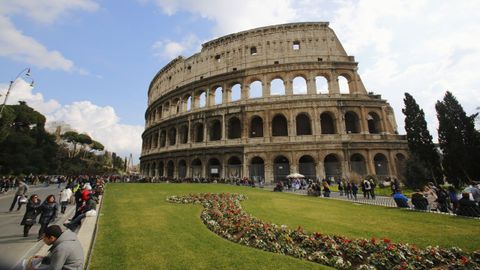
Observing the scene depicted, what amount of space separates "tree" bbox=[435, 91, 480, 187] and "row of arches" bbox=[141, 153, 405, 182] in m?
4.79

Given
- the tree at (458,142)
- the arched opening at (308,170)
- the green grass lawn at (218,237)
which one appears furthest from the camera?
the arched opening at (308,170)

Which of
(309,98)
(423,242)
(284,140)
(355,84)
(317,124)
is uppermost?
(355,84)

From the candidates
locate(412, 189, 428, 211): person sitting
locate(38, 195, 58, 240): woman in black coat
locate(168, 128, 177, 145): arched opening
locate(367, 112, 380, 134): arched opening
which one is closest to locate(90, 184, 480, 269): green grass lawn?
locate(412, 189, 428, 211): person sitting

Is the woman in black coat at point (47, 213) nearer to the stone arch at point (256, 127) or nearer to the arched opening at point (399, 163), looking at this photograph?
the stone arch at point (256, 127)

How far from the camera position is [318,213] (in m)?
10.9

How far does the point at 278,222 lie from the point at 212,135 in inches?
985

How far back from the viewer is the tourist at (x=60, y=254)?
324 cm

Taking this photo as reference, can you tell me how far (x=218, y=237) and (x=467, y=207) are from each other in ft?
34.0

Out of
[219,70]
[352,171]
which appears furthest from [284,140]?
[219,70]

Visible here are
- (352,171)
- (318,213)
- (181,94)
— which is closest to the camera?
(318,213)

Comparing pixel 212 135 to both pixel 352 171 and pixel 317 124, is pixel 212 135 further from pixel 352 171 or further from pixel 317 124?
pixel 352 171

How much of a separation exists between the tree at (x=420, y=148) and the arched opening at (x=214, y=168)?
2016 centimetres

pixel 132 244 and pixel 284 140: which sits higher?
pixel 284 140

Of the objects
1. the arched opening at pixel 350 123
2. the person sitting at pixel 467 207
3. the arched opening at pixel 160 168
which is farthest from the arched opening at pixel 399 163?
the arched opening at pixel 160 168
